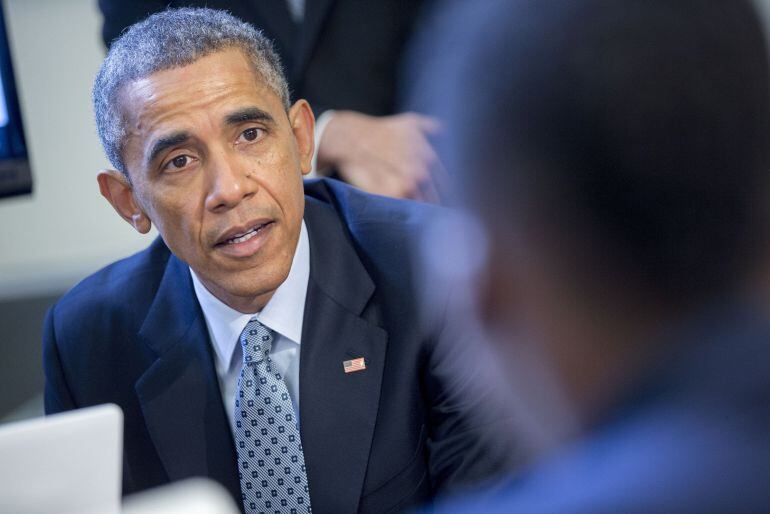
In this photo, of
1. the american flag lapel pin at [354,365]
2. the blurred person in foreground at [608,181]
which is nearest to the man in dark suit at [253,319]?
the american flag lapel pin at [354,365]

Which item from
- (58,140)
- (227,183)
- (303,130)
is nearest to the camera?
(227,183)

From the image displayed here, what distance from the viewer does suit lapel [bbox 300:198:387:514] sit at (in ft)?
4.49

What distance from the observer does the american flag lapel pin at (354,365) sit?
141 centimetres

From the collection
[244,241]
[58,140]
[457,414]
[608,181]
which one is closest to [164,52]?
[244,241]

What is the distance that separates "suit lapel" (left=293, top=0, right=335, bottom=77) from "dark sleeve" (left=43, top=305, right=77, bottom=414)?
757 millimetres

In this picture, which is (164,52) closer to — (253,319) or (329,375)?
(253,319)

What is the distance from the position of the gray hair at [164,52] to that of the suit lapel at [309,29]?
0.54 m

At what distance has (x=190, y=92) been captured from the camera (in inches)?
51.8

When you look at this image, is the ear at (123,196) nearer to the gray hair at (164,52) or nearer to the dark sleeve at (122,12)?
the gray hair at (164,52)

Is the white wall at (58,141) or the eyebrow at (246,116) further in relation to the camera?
the white wall at (58,141)

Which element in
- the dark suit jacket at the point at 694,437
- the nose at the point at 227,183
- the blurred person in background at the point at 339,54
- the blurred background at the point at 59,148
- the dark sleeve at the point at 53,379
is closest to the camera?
the dark suit jacket at the point at 694,437

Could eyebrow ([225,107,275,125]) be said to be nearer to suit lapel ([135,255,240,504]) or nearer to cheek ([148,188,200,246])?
cheek ([148,188,200,246])

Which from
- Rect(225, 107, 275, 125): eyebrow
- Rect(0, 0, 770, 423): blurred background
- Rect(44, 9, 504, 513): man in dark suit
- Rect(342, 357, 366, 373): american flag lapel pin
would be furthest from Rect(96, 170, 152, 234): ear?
Rect(0, 0, 770, 423): blurred background

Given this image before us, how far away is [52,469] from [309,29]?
136 cm
